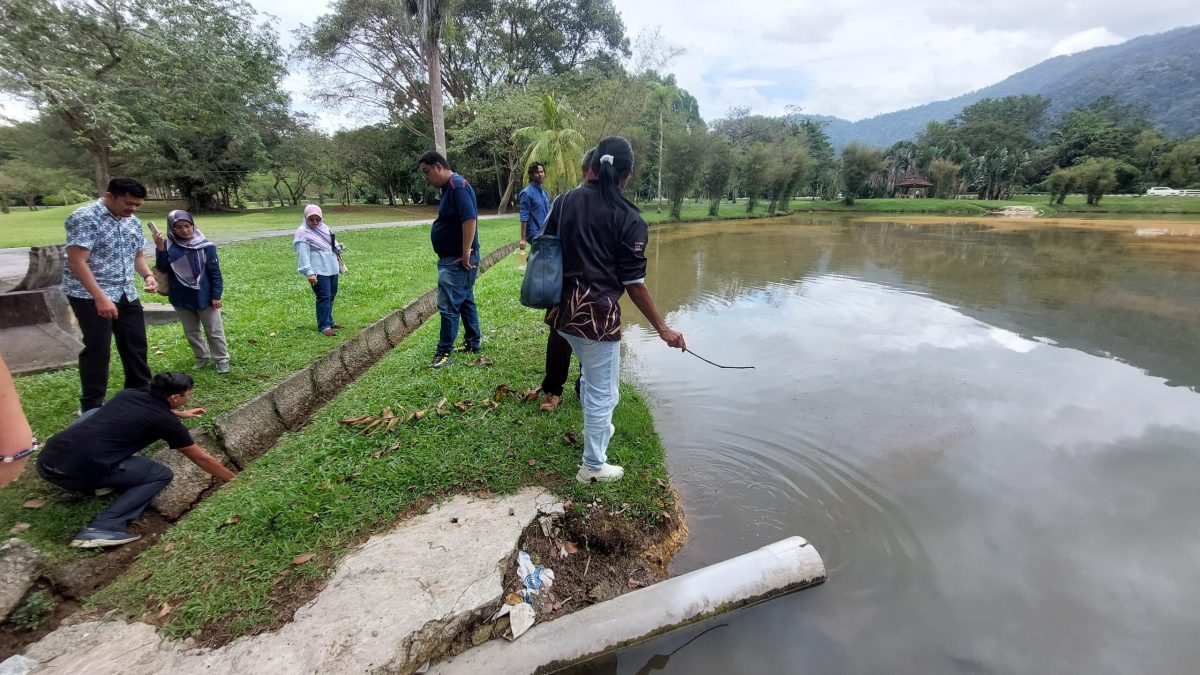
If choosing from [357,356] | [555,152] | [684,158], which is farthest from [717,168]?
[357,356]

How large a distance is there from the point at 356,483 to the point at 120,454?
121cm

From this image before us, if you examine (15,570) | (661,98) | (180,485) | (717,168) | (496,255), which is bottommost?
(180,485)

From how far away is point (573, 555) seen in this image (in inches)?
118

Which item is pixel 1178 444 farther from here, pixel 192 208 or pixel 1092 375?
pixel 192 208

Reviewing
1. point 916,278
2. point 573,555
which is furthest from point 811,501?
point 916,278

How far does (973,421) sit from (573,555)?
444 cm

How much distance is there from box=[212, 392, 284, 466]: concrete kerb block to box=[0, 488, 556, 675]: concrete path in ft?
5.40

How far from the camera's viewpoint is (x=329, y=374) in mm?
5090

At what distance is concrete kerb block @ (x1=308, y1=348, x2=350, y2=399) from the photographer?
193 inches

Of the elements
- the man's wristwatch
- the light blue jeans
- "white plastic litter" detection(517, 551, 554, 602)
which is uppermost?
the man's wristwatch

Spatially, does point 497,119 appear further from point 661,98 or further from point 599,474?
point 599,474

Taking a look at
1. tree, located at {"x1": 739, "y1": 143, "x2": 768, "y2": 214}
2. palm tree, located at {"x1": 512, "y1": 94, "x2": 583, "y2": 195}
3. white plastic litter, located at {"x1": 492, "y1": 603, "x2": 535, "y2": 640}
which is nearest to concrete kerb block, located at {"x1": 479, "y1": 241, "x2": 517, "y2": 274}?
palm tree, located at {"x1": 512, "y1": 94, "x2": 583, "y2": 195}

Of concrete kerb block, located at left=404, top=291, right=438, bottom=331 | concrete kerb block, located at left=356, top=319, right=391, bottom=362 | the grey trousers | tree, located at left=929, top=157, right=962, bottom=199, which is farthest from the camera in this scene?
tree, located at left=929, top=157, right=962, bottom=199

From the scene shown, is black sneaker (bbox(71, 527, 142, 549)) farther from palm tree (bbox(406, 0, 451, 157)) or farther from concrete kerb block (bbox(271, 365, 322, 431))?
palm tree (bbox(406, 0, 451, 157))
